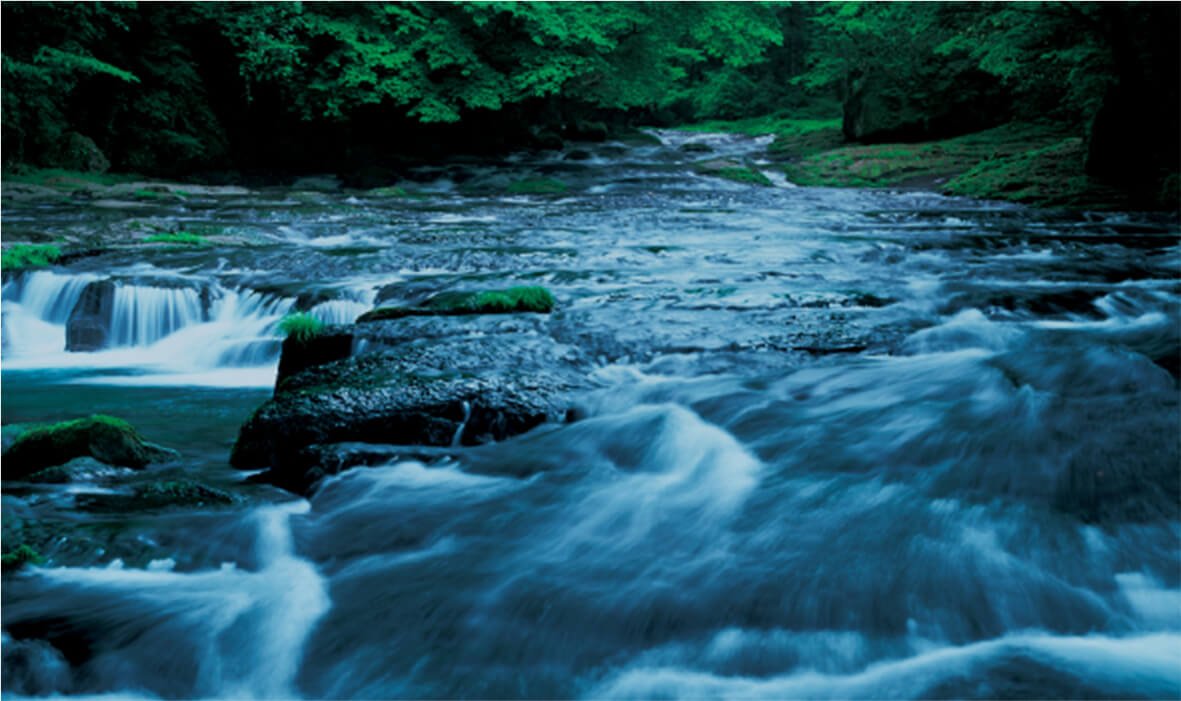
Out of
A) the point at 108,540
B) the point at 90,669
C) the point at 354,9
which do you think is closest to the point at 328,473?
the point at 108,540

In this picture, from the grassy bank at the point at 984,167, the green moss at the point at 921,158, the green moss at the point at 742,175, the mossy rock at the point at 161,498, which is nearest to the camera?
the mossy rock at the point at 161,498

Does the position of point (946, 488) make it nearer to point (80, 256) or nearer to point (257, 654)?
point (257, 654)

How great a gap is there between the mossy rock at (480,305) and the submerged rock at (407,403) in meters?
0.75

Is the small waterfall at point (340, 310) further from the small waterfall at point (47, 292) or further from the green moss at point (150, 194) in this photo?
the green moss at point (150, 194)

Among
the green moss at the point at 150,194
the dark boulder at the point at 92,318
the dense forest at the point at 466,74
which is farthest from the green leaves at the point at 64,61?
the dark boulder at the point at 92,318

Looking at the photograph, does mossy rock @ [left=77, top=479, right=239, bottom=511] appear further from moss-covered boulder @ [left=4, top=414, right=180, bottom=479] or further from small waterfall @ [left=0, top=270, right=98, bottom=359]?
small waterfall @ [left=0, top=270, right=98, bottom=359]

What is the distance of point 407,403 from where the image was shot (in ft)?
14.1

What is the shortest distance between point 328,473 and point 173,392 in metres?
2.95

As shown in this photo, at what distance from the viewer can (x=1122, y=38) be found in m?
12.2

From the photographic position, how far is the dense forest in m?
13.7

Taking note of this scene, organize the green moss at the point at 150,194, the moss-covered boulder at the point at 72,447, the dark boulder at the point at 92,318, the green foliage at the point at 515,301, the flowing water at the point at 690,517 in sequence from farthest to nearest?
the green moss at the point at 150,194, the dark boulder at the point at 92,318, the green foliage at the point at 515,301, the moss-covered boulder at the point at 72,447, the flowing water at the point at 690,517

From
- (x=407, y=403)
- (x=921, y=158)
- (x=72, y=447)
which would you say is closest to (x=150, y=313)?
(x=72, y=447)

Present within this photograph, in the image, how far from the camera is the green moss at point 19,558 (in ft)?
10.1

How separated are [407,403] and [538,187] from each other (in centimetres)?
1412
